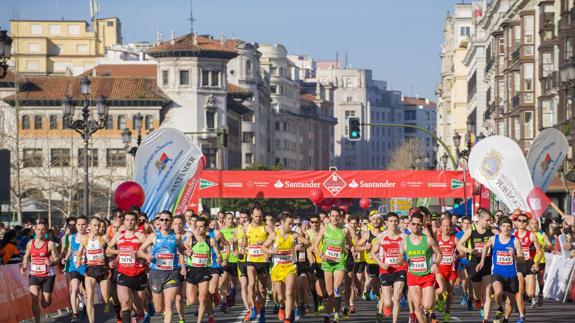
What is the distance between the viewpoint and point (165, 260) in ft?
67.2

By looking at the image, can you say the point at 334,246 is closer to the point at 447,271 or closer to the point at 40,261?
the point at 447,271

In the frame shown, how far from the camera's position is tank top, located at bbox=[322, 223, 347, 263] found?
2319 cm

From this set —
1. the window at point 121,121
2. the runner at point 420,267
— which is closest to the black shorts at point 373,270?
the runner at point 420,267

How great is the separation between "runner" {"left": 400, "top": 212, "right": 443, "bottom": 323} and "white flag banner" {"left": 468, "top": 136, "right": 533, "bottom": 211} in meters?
9.56

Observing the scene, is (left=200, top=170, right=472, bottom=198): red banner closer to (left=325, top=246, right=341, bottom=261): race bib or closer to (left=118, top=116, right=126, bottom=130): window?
(left=325, top=246, right=341, bottom=261): race bib

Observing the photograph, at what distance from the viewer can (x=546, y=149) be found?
31453 mm

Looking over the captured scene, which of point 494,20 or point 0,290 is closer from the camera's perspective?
point 0,290

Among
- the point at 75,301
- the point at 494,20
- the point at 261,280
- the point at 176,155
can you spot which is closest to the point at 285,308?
the point at 261,280

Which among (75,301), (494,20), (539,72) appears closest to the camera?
(75,301)

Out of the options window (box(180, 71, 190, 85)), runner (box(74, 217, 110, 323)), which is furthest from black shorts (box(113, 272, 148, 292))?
window (box(180, 71, 190, 85))

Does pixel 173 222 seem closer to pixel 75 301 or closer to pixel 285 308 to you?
pixel 285 308

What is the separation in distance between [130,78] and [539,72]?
51679mm

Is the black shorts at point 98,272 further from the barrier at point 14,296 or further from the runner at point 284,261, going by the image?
the runner at point 284,261

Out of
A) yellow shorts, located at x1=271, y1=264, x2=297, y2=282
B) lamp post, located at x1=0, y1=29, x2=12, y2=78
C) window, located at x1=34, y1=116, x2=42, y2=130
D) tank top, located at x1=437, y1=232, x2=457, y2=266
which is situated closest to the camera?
yellow shorts, located at x1=271, y1=264, x2=297, y2=282
